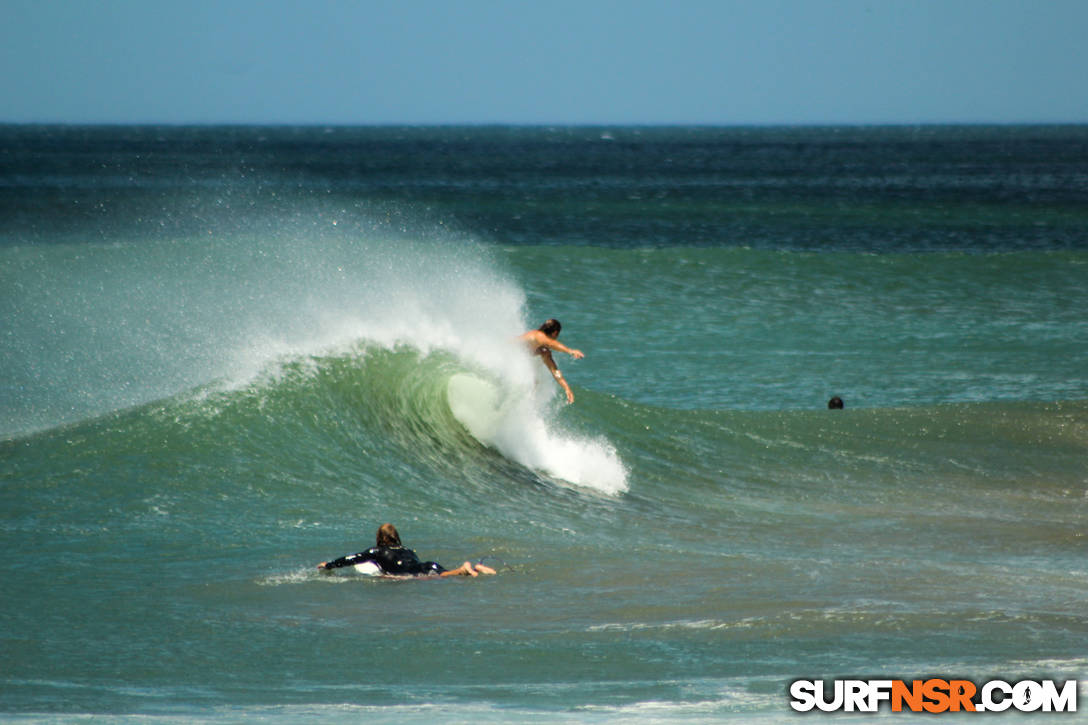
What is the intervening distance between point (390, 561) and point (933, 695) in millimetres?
3849

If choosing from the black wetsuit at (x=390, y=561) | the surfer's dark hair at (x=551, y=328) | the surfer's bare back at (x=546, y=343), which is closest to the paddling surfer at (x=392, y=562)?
the black wetsuit at (x=390, y=561)

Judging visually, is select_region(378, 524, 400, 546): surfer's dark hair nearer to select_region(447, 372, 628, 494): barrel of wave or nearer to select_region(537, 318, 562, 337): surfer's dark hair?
select_region(537, 318, 562, 337): surfer's dark hair

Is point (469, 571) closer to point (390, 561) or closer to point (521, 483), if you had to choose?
point (390, 561)

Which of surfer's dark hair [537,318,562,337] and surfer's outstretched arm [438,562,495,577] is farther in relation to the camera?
surfer's dark hair [537,318,562,337]

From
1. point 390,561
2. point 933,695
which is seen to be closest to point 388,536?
point 390,561

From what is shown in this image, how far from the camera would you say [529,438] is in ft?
47.0

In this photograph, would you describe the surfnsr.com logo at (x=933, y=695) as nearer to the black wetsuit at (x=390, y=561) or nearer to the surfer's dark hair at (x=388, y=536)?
the black wetsuit at (x=390, y=561)

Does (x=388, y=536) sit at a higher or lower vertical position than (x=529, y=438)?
lower

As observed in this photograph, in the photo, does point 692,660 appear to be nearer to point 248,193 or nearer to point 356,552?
point 356,552

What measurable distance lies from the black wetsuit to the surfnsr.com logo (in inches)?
123

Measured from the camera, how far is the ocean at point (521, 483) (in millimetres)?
7848

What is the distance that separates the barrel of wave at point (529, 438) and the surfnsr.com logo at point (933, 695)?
640cm

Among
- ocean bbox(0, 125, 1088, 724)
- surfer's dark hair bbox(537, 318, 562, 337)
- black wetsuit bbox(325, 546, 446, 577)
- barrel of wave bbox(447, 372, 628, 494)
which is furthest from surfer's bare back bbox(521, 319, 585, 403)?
black wetsuit bbox(325, 546, 446, 577)

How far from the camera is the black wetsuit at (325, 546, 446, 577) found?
960 centimetres
